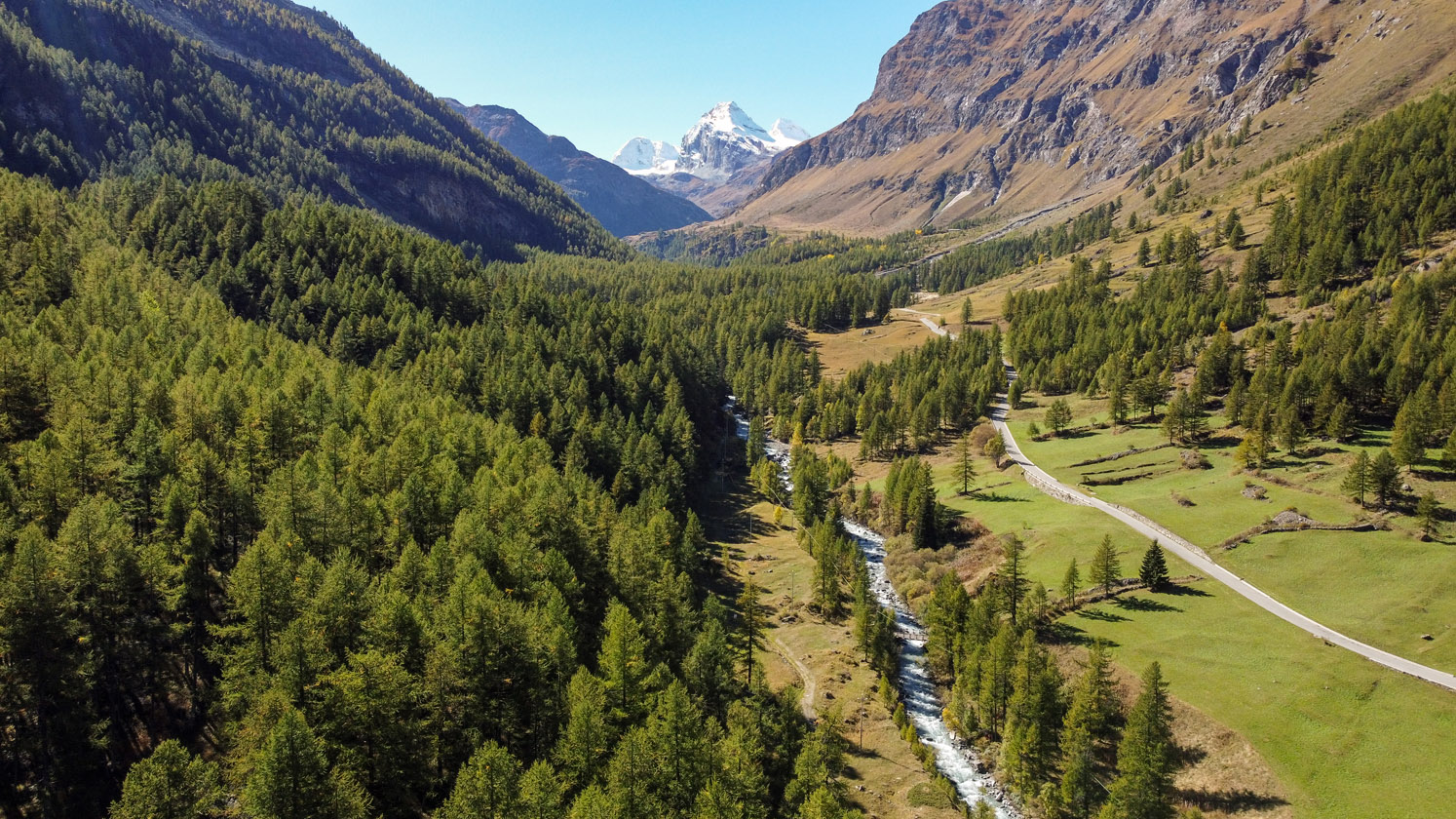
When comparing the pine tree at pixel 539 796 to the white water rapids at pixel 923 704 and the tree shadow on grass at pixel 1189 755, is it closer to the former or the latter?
the white water rapids at pixel 923 704

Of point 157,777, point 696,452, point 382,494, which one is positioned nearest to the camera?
point 157,777

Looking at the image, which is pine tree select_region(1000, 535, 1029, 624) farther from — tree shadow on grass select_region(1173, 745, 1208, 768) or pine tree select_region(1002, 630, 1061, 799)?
tree shadow on grass select_region(1173, 745, 1208, 768)

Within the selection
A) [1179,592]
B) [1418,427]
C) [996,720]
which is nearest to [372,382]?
[996,720]

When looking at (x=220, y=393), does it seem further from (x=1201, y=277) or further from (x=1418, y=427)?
(x=1201, y=277)

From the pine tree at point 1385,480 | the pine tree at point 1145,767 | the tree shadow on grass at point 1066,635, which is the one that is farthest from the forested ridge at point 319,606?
the pine tree at point 1385,480

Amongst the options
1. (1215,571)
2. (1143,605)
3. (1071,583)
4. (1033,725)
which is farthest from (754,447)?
(1033,725)

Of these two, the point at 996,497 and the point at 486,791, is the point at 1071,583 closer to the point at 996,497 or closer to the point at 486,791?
the point at 996,497

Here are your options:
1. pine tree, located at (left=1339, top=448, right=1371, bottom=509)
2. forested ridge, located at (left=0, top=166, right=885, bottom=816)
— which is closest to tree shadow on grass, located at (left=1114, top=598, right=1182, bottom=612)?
pine tree, located at (left=1339, top=448, right=1371, bottom=509)

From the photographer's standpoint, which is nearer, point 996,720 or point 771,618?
point 996,720
